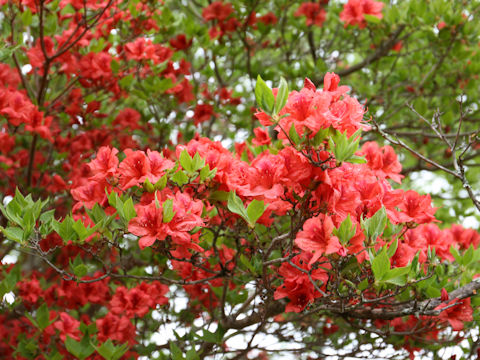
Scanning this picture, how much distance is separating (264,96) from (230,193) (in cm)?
34

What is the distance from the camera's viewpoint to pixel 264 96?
1571 millimetres

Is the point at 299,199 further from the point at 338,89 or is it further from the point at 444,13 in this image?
the point at 444,13

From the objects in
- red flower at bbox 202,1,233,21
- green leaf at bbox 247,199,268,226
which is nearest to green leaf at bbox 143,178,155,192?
green leaf at bbox 247,199,268,226

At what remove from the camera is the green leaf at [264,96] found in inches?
61.4

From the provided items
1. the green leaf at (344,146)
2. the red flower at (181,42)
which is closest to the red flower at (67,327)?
the green leaf at (344,146)

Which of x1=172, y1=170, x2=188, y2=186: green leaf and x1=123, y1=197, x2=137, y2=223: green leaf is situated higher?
x1=172, y1=170, x2=188, y2=186: green leaf

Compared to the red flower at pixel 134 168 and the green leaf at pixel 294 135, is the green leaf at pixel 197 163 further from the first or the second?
the green leaf at pixel 294 135

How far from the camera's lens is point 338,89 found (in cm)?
173

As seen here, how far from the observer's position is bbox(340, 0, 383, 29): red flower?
10.9ft

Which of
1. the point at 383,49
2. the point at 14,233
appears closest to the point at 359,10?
the point at 383,49

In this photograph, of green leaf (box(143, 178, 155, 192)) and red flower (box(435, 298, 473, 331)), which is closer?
green leaf (box(143, 178, 155, 192))

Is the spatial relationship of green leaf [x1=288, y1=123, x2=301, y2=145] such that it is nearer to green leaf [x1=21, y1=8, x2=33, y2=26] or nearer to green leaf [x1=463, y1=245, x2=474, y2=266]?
green leaf [x1=463, y1=245, x2=474, y2=266]

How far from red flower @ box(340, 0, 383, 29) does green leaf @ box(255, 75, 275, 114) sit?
206cm

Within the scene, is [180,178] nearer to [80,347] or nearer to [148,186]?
[148,186]
